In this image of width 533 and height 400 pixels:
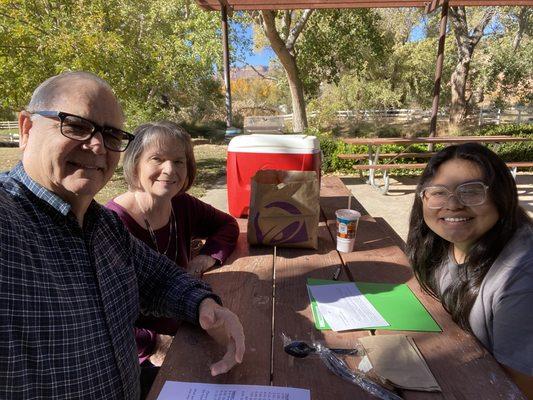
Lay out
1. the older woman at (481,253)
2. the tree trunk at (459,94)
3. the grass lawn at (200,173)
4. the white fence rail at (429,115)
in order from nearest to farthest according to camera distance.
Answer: the older woman at (481,253), the grass lawn at (200,173), the tree trunk at (459,94), the white fence rail at (429,115)

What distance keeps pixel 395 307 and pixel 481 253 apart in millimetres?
369

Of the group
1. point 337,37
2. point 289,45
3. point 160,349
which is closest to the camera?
point 160,349

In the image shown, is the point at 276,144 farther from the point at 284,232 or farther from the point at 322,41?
the point at 322,41

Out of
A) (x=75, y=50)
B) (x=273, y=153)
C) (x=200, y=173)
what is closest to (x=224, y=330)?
(x=273, y=153)

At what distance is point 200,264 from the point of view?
1.83m

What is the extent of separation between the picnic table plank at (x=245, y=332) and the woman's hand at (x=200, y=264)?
0.12 feet

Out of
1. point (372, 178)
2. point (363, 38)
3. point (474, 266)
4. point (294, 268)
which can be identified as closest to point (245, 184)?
point (294, 268)

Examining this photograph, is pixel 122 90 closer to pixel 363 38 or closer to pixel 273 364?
pixel 273 364

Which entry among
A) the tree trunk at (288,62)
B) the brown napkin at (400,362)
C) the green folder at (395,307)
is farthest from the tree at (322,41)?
the brown napkin at (400,362)

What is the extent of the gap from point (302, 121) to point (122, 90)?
23.6ft

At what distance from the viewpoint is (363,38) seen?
42.5 ft

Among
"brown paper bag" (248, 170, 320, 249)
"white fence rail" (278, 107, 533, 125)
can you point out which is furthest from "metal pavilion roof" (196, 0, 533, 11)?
"white fence rail" (278, 107, 533, 125)

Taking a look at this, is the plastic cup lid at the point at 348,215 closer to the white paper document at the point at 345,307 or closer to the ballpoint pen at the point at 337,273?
the ballpoint pen at the point at 337,273

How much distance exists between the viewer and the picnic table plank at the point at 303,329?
1063 millimetres
